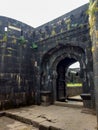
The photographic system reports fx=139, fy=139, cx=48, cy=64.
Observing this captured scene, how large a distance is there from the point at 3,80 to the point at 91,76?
12.7 feet

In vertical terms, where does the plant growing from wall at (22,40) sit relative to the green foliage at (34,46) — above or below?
above

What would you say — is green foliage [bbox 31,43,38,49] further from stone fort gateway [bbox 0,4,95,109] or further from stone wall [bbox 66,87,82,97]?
stone wall [bbox 66,87,82,97]

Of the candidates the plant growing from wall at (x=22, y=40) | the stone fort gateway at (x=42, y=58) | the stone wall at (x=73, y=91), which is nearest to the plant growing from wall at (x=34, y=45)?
the stone fort gateway at (x=42, y=58)

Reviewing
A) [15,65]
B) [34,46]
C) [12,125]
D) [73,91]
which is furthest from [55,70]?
[73,91]

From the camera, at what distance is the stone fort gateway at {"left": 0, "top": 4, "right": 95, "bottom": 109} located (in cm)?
586

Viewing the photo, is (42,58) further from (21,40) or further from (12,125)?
(12,125)

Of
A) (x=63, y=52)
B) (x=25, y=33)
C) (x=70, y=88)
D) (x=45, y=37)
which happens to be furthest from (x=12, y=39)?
(x=70, y=88)

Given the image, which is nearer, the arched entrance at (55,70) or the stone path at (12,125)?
the stone path at (12,125)

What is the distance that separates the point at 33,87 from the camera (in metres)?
7.52

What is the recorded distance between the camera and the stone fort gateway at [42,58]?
586 cm

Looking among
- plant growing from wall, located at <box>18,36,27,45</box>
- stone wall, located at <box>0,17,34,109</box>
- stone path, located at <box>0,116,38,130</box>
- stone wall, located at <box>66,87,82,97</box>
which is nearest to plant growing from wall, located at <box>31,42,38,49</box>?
stone wall, located at <box>0,17,34,109</box>

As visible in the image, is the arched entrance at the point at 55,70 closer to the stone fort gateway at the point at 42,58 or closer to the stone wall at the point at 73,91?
the stone fort gateway at the point at 42,58

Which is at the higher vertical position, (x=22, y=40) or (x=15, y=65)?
(x=22, y=40)

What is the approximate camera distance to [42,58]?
7402mm
